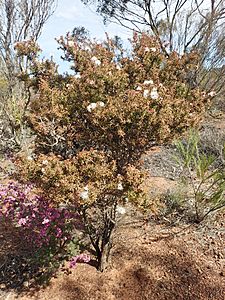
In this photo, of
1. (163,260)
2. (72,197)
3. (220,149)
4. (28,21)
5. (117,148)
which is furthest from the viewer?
(28,21)

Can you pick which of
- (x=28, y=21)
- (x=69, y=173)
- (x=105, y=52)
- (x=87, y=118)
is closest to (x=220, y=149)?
(x=105, y=52)

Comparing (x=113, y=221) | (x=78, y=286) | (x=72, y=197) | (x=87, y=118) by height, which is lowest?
(x=78, y=286)

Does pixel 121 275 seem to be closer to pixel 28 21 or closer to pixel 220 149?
pixel 220 149

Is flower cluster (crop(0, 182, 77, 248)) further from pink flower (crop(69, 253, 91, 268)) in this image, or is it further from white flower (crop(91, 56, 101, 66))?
white flower (crop(91, 56, 101, 66))

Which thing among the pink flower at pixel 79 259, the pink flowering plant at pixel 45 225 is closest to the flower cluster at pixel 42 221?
the pink flowering plant at pixel 45 225

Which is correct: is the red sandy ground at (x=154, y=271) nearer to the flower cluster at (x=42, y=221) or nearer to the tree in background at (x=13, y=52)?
the flower cluster at (x=42, y=221)

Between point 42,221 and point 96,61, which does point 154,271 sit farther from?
point 96,61

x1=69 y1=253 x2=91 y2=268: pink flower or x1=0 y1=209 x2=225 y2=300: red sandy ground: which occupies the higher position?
x1=69 y1=253 x2=91 y2=268: pink flower

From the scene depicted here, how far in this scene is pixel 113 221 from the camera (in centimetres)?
252

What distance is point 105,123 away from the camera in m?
2.10

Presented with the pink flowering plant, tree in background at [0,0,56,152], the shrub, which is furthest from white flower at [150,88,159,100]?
tree in background at [0,0,56,152]

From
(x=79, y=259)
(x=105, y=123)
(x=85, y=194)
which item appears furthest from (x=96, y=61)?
(x=79, y=259)

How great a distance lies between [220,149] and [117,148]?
3.78m

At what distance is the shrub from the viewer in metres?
2.02
